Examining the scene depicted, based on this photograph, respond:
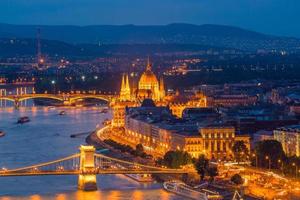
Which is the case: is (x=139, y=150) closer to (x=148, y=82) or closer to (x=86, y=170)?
(x=86, y=170)

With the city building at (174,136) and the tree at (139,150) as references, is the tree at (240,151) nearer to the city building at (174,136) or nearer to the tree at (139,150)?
the city building at (174,136)

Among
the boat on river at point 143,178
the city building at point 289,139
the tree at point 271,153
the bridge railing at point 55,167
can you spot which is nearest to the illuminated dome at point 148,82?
the city building at point 289,139

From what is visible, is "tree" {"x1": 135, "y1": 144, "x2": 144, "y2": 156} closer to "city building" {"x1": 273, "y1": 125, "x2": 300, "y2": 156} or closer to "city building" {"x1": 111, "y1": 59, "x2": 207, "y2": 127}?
"city building" {"x1": 273, "y1": 125, "x2": 300, "y2": 156}

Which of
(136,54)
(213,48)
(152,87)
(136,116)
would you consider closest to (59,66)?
(136,54)

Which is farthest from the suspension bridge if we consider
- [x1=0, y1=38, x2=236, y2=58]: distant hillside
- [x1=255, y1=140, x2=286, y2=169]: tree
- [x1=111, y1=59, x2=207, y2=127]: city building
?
[x1=0, y1=38, x2=236, y2=58]: distant hillside

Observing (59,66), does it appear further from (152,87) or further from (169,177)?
(169,177)
